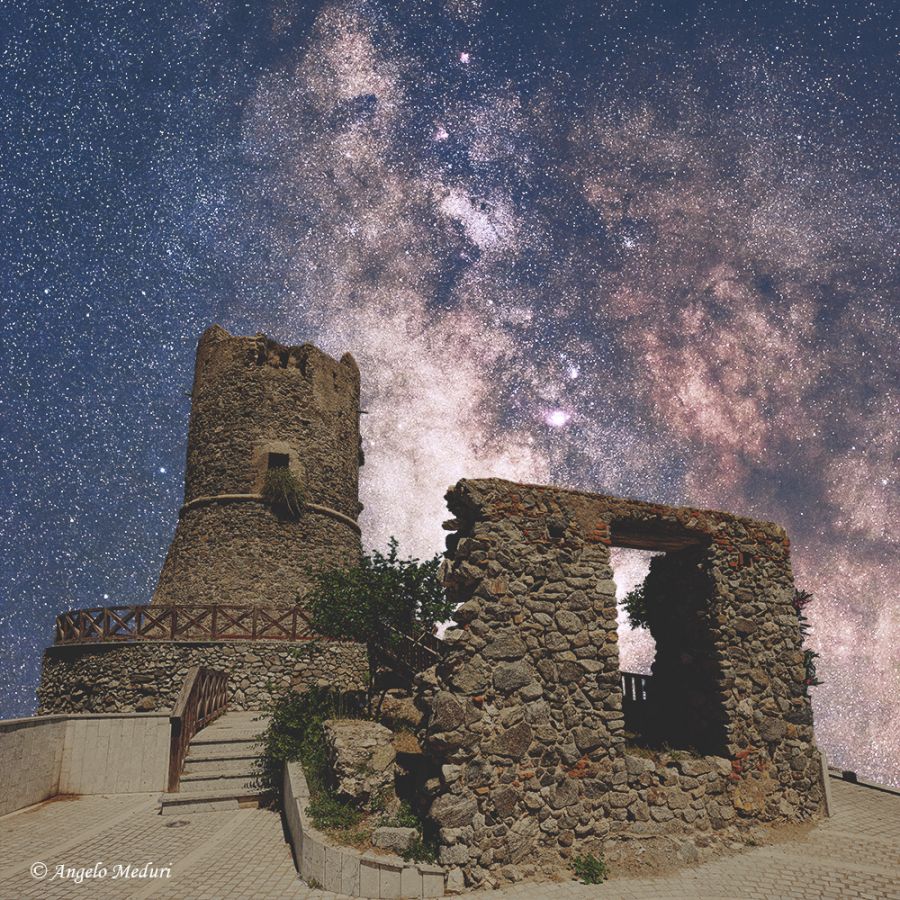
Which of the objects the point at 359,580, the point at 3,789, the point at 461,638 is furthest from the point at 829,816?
the point at 3,789

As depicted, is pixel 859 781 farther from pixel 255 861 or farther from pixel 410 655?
pixel 255 861

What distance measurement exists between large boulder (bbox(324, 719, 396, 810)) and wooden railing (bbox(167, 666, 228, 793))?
3475 mm

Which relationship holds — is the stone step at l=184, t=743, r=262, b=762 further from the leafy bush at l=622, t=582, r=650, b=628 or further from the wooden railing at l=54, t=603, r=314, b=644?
the leafy bush at l=622, t=582, r=650, b=628


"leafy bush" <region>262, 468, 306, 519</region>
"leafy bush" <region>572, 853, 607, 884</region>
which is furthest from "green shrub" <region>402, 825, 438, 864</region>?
"leafy bush" <region>262, 468, 306, 519</region>

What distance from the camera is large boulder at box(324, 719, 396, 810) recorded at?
7410 millimetres

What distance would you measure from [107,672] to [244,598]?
4.81 m

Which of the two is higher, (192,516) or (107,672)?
(192,516)

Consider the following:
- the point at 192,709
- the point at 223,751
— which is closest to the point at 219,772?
the point at 223,751

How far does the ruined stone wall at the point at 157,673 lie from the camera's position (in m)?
15.8

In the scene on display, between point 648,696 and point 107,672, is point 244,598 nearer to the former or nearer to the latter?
point 107,672

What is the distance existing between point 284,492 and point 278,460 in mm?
1429

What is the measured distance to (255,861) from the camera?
23.1ft

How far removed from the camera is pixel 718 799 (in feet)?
25.3

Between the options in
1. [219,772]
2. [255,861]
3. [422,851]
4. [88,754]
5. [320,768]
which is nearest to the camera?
[422,851]
